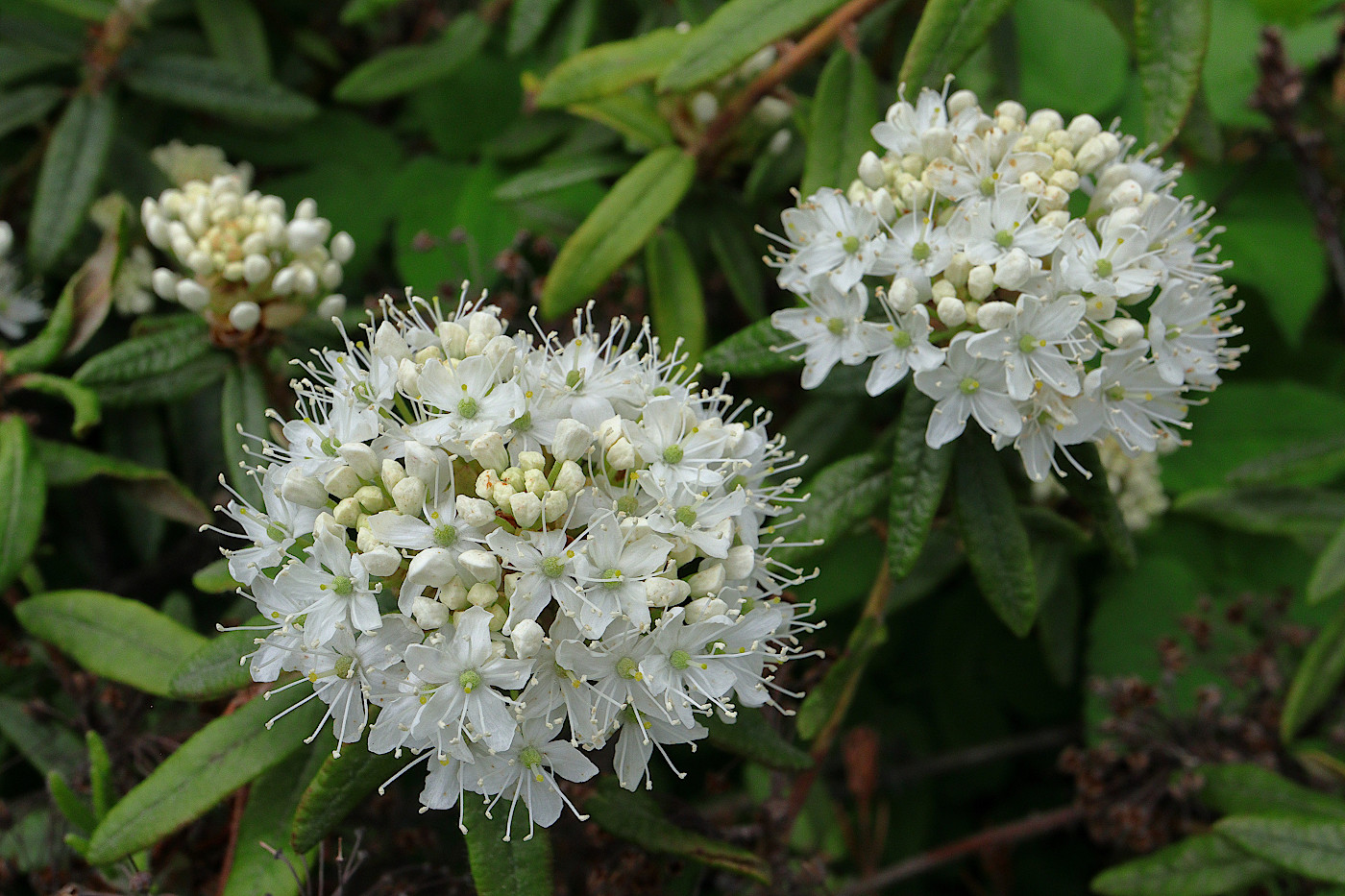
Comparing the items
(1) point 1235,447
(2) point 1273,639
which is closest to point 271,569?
(2) point 1273,639

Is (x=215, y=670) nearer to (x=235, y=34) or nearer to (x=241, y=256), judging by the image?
(x=241, y=256)

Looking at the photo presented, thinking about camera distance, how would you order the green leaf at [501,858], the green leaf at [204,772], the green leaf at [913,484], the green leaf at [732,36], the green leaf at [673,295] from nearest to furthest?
1. the green leaf at [501,858]
2. the green leaf at [204,772]
3. the green leaf at [913,484]
4. the green leaf at [732,36]
5. the green leaf at [673,295]

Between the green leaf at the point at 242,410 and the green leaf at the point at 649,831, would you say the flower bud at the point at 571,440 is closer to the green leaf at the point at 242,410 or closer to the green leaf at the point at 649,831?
the green leaf at the point at 649,831

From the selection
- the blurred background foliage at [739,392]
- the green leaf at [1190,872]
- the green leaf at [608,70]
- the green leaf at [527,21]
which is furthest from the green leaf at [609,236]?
the green leaf at [1190,872]

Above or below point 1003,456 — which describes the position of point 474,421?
above

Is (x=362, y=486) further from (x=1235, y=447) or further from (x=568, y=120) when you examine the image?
(x=1235, y=447)

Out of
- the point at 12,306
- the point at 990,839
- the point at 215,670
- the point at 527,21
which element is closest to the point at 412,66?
the point at 527,21
